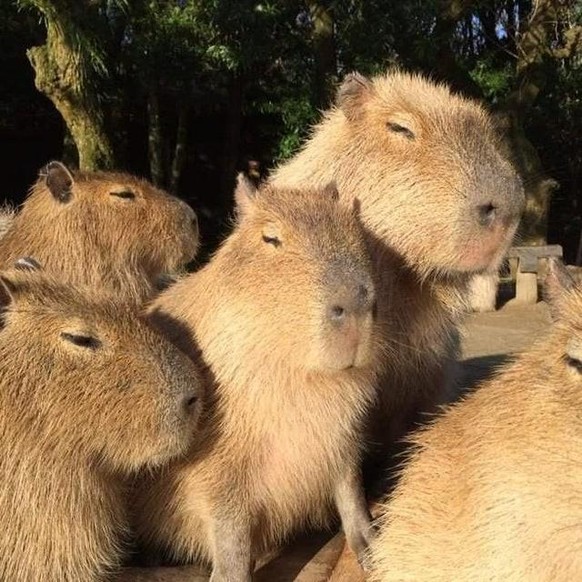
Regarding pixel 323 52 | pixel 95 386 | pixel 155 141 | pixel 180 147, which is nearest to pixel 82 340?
pixel 95 386

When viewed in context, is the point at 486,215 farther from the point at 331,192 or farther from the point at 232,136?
the point at 232,136

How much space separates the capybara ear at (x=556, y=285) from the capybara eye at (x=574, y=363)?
186 millimetres

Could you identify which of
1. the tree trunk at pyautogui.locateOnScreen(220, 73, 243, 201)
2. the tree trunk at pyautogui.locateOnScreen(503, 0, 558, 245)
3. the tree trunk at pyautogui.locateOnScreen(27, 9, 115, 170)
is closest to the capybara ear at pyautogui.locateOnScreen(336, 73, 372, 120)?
the tree trunk at pyautogui.locateOnScreen(27, 9, 115, 170)

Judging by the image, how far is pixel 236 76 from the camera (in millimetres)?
11961

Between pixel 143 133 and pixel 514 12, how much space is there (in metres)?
7.35

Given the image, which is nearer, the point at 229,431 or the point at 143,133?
the point at 229,431

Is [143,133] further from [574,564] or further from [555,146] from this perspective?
[574,564]

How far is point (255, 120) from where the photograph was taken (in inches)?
524

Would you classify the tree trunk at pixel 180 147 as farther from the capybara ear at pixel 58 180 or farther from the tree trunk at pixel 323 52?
the capybara ear at pixel 58 180

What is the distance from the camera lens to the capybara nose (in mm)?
1552

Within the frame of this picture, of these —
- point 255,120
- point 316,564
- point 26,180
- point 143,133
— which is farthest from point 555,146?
point 316,564

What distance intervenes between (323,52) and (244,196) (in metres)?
8.54

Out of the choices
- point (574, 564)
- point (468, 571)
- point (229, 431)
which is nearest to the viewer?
point (574, 564)

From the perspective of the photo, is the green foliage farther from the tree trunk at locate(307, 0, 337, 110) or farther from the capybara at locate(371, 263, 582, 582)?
the capybara at locate(371, 263, 582, 582)
